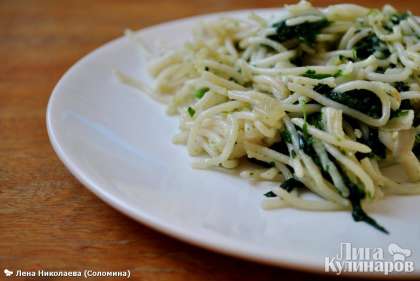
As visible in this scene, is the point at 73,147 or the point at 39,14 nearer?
the point at 73,147

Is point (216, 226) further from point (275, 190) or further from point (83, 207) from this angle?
point (83, 207)

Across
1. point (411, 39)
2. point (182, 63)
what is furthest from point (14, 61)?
point (411, 39)

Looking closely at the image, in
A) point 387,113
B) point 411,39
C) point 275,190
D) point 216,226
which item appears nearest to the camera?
point 216,226

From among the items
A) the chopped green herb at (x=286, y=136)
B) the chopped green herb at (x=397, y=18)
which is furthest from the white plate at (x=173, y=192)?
the chopped green herb at (x=397, y=18)

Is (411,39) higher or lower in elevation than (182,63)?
higher

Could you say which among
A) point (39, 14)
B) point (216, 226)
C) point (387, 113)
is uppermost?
point (387, 113)

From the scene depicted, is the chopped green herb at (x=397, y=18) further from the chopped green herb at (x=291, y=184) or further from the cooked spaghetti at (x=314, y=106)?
the chopped green herb at (x=291, y=184)
